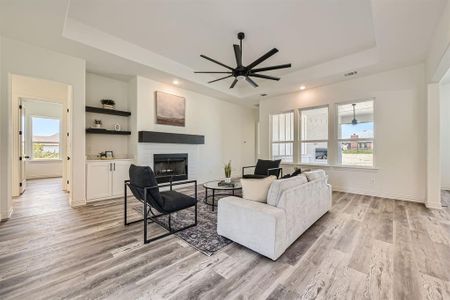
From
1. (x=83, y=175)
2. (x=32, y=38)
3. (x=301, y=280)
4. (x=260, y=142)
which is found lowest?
(x=301, y=280)

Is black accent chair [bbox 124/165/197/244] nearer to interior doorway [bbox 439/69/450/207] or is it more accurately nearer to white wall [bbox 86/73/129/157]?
white wall [bbox 86/73/129/157]

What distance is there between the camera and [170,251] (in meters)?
2.17

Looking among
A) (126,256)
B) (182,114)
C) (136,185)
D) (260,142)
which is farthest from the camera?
(260,142)

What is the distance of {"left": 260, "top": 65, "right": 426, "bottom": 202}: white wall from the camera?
396 centimetres

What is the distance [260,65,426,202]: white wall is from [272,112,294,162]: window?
143 centimetres

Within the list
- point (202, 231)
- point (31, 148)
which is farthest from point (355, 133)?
point (31, 148)

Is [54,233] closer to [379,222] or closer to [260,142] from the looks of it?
[379,222]

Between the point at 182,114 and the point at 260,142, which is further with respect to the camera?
the point at 260,142

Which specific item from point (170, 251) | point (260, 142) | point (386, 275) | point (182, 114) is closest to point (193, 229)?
point (170, 251)

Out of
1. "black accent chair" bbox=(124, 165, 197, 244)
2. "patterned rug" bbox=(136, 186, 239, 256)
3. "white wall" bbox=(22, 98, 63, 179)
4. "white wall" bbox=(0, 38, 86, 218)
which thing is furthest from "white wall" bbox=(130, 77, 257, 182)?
"white wall" bbox=(22, 98, 63, 179)

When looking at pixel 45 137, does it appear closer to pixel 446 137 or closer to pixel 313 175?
pixel 313 175

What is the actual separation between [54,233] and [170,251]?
1.72 meters

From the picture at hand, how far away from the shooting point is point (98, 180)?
4.11 metres

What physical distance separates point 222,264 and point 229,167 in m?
2.32
